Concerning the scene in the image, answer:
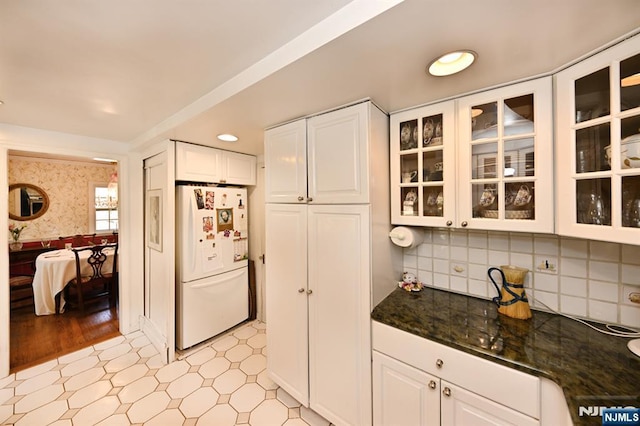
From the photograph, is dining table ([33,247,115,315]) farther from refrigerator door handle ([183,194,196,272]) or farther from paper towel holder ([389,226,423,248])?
paper towel holder ([389,226,423,248])

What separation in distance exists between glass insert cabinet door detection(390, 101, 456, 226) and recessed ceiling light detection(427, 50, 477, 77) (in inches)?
13.2

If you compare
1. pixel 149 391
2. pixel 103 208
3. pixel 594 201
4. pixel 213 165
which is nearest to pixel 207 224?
pixel 213 165

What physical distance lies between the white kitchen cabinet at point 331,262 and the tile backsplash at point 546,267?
0.30m

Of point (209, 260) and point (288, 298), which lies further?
point (209, 260)

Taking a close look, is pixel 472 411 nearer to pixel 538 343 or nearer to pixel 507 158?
pixel 538 343

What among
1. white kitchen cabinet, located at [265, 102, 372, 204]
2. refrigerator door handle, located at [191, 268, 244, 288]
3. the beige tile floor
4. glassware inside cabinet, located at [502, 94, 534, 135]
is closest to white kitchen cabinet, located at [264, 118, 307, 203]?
white kitchen cabinet, located at [265, 102, 372, 204]

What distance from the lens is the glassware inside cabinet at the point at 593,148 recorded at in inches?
39.7

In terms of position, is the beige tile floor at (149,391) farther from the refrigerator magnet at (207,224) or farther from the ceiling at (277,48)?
the ceiling at (277,48)

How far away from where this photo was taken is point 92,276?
343 cm

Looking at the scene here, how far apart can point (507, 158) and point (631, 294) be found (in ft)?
2.84

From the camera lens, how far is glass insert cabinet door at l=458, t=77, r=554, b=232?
1.19 m

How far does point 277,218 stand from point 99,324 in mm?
2946

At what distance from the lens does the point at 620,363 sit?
992mm

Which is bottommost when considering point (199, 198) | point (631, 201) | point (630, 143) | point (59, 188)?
point (631, 201)
